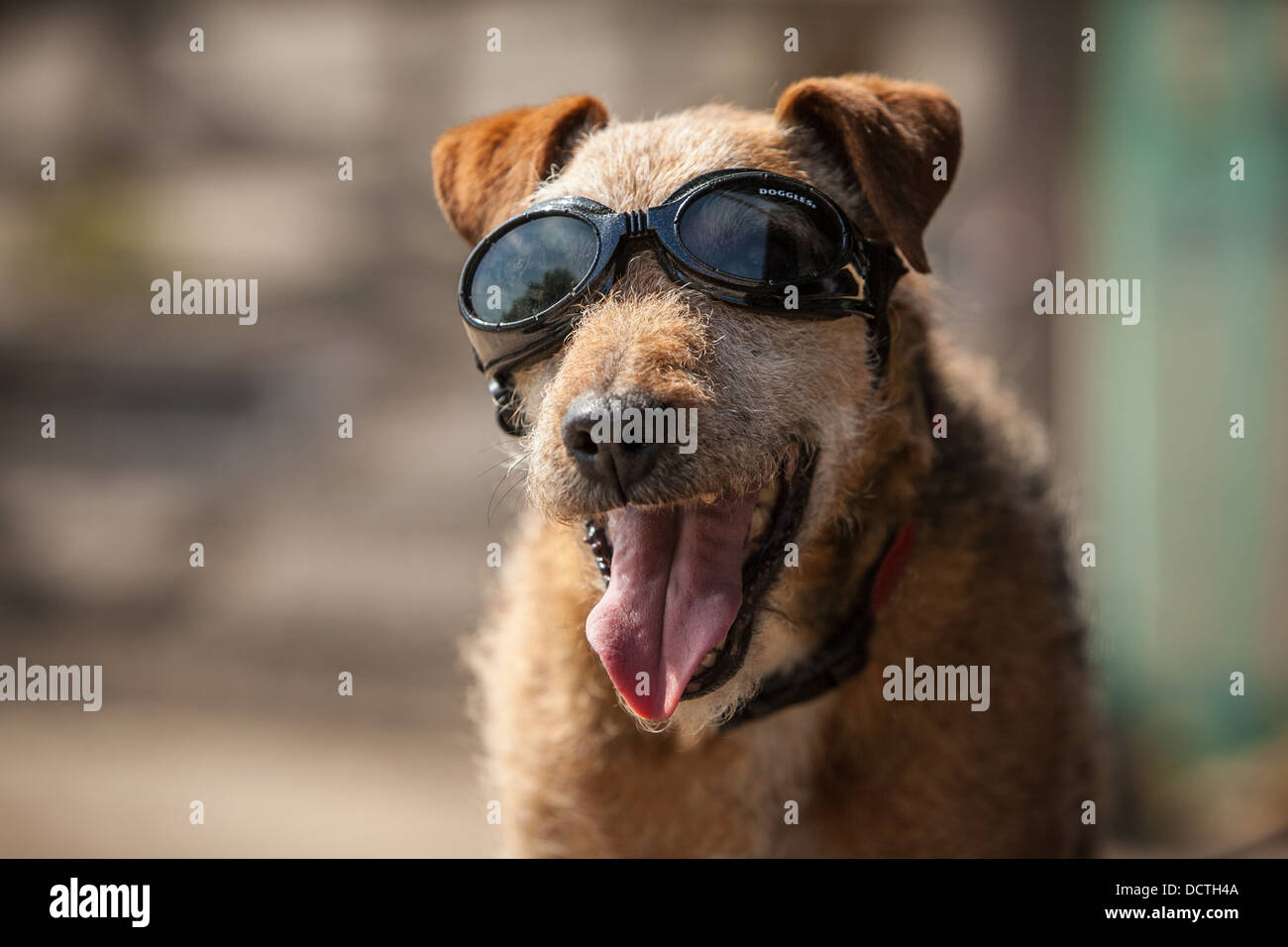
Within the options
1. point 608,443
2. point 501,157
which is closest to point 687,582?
point 608,443

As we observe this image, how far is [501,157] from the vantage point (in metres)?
2.94

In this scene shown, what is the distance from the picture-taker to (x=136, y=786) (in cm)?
611

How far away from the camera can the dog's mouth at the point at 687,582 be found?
2.31m

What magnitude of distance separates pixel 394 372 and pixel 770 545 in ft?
22.9

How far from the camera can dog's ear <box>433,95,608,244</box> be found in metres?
2.88

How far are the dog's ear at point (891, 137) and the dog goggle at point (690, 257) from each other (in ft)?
0.39

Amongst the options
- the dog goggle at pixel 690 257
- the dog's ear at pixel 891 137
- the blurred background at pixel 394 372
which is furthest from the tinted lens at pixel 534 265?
the blurred background at pixel 394 372

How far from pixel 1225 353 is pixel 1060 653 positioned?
8.77ft

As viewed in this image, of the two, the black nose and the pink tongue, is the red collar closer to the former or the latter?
the pink tongue

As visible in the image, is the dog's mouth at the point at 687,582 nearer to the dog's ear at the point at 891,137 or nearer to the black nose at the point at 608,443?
the black nose at the point at 608,443

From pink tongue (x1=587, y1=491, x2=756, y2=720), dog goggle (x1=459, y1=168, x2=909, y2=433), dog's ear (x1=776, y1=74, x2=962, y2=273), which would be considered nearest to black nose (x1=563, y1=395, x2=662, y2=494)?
pink tongue (x1=587, y1=491, x2=756, y2=720)

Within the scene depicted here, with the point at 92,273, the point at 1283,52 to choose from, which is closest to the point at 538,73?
the point at 92,273

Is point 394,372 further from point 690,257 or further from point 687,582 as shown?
point 687,582
